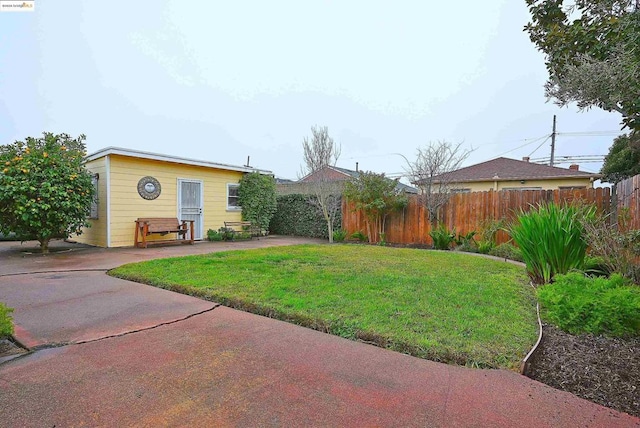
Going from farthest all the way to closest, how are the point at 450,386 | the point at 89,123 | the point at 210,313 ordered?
the point at 89,123, the point at 210,313, the point at 450,386

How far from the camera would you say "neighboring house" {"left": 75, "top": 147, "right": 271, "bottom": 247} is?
9.24 meters

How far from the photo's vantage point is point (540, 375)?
2.19 metres

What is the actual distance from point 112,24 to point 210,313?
9316 millimetres

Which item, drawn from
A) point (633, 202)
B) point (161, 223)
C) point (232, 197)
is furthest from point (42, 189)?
point (633, 202)

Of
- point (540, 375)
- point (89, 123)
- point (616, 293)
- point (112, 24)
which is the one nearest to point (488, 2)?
point (616, 293)

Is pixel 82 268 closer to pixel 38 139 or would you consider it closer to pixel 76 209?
pixel 76 209

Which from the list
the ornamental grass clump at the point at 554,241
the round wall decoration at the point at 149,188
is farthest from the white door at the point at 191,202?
the ornamental grass clump at the point at 554,241

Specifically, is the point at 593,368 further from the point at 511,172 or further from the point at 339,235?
the point at 511,172

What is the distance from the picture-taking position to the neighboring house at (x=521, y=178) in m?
14.9

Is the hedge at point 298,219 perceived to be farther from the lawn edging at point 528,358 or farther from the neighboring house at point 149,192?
the lawn edging at point 528,358

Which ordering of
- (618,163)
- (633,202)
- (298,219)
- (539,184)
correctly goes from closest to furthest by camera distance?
1. (633,202)
2. (298,219)
3. (618,163)
4. (539,184)

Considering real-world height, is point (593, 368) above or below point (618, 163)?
below

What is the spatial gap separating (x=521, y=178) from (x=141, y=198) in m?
15.7

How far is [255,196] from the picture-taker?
41.2ft
